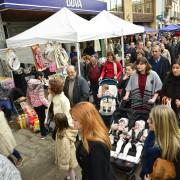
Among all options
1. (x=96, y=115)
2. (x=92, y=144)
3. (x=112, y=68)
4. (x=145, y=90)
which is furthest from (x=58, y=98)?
(x=112, y=68)

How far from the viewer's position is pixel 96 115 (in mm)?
2039

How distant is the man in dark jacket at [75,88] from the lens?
4812 mm

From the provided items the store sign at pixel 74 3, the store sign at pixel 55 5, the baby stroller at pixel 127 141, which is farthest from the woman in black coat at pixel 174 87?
the store sign at pixel 74 3

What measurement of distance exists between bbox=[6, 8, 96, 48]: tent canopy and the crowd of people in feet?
3.59

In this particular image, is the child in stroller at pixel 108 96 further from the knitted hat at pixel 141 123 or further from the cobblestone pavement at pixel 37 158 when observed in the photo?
the cobblestone pavement at pixel 37 158

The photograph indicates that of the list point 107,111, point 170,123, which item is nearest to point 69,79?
point 107,111

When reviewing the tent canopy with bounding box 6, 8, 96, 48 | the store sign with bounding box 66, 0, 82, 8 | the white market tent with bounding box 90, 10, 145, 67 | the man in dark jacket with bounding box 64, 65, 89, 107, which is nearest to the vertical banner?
the tent canopy with bounding box 6, 8, 96, 48

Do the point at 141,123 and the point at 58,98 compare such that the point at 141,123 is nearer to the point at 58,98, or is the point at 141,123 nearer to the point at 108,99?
the point at 108,99

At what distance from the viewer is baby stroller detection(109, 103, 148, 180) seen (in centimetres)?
369

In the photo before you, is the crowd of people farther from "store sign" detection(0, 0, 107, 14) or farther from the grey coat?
"store sign" detection(0, 0, 107, 14)

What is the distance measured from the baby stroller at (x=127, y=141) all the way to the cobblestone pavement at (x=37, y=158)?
33 cm

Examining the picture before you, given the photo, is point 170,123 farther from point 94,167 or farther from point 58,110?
point 58,110

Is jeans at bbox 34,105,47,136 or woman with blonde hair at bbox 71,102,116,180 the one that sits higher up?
woman with blonde hair at bbox 71,102,116,180

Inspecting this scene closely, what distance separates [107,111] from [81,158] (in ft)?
11.3
